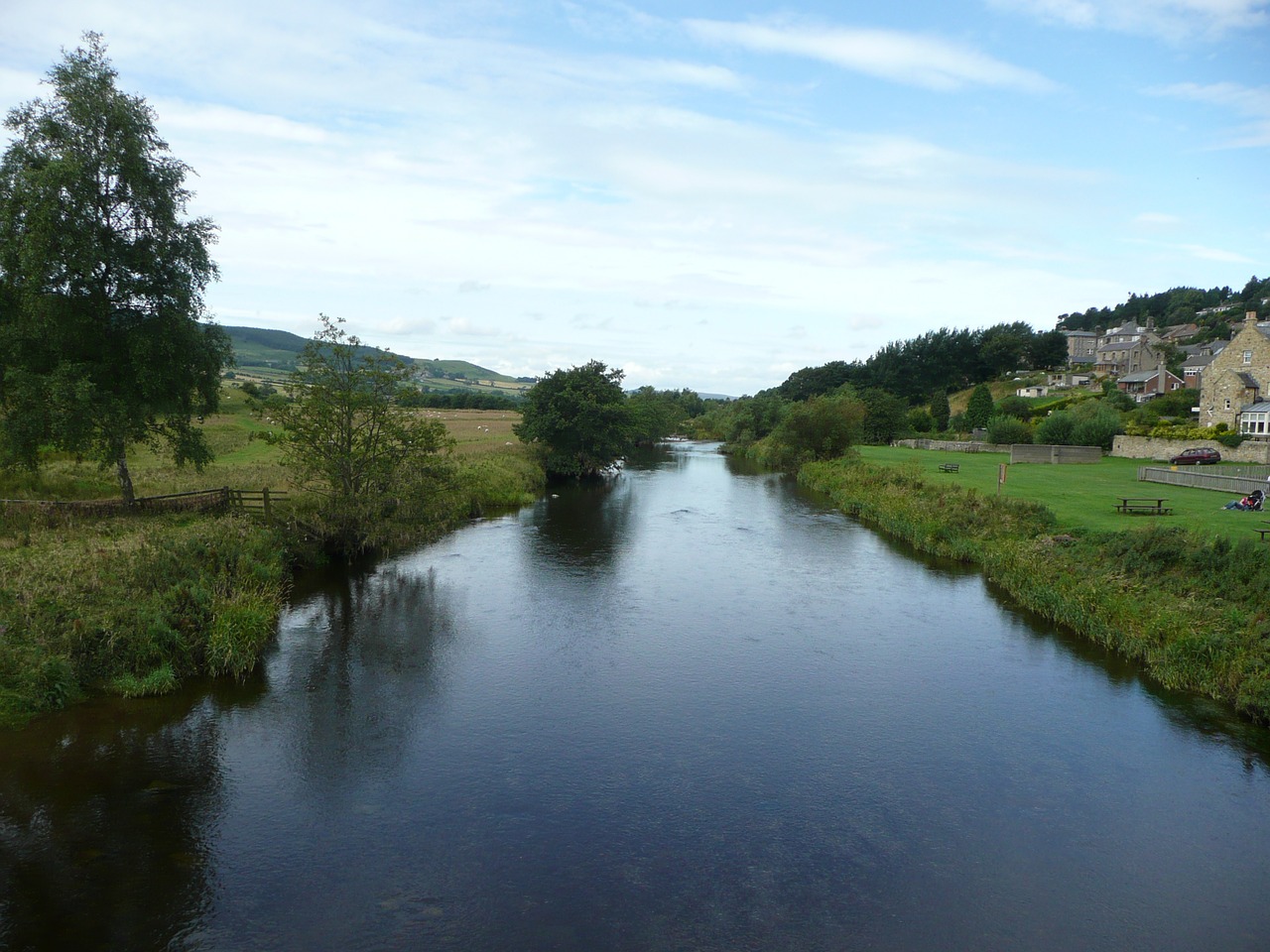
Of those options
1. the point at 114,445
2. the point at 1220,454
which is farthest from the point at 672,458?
the point at 114,445

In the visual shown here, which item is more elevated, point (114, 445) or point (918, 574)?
point (114, 445)

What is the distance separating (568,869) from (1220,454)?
54572 mm

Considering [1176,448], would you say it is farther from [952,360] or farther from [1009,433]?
[952,360]

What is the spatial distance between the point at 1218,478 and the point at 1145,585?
19517 mm

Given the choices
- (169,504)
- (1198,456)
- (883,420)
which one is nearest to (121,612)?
Answer: (169,504)

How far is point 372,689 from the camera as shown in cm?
1825

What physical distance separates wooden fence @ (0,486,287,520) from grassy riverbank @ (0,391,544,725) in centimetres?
57

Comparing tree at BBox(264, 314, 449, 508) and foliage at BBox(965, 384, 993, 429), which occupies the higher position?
foliage at BBox(965, 384, 993, 429)

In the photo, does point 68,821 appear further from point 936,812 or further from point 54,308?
point 54,308

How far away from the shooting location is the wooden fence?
2327 cm

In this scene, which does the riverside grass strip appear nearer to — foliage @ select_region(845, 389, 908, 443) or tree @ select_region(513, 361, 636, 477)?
tree @ select_region(513, 361, 636, 477)

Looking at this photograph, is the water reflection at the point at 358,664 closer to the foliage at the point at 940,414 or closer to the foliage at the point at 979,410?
the foliage at the point at 979,410

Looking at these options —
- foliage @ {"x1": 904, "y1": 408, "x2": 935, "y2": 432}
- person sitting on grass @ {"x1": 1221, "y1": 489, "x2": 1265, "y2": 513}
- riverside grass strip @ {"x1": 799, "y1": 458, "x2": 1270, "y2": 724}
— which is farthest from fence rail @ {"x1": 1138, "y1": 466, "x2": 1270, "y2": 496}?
foliage @ {"x1": 904, "y1": 408, "x2": 935, "y2": 432}

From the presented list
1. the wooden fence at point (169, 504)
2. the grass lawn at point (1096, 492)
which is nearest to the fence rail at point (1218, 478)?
the grass lawn at point (1096, 492)
